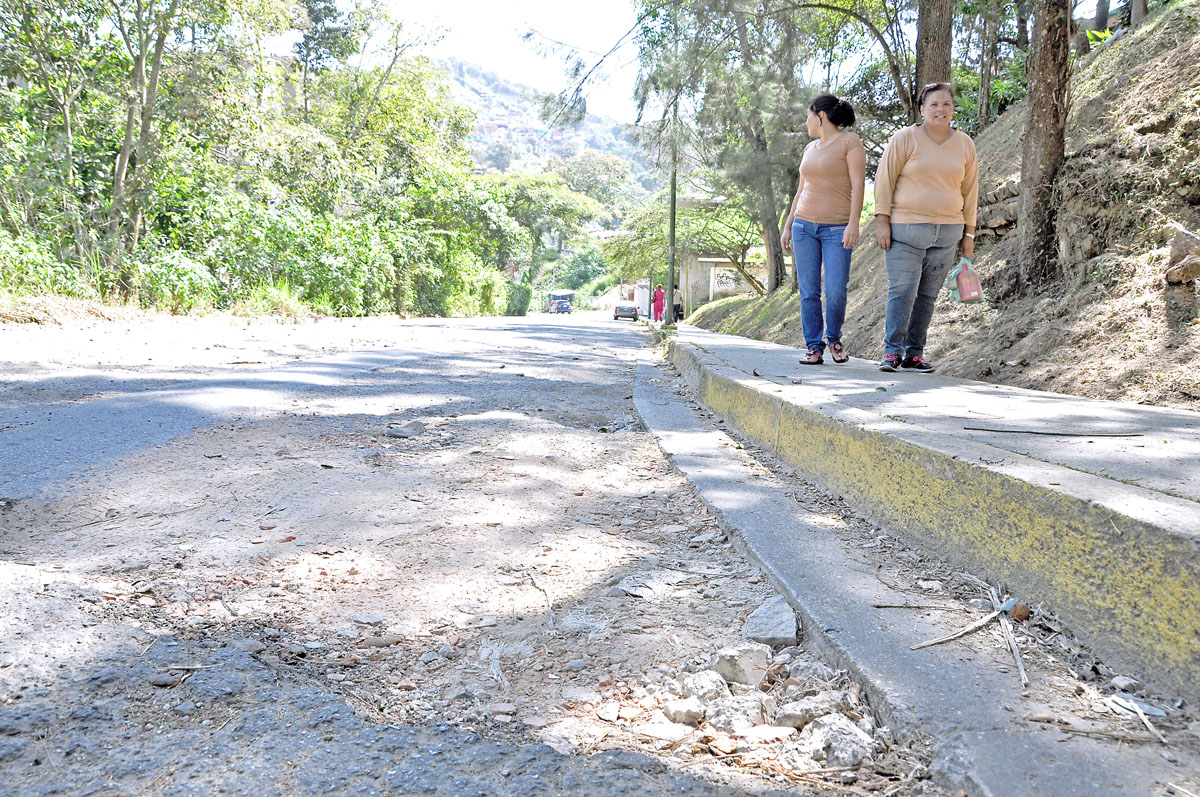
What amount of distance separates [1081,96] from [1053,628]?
21.5 ft

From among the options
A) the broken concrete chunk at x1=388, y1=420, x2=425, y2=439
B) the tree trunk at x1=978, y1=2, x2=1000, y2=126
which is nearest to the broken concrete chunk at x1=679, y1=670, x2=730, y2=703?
the broken concrete chunk at x1=388, y1=420, x2=425, y2=439

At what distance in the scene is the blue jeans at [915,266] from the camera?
4.50 meters

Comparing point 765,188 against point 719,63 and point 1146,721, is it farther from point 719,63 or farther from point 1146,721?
point 1146,721

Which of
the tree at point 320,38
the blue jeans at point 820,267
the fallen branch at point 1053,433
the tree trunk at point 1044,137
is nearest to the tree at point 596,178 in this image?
the tree at point 320,38

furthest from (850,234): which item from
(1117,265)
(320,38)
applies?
(320,38)

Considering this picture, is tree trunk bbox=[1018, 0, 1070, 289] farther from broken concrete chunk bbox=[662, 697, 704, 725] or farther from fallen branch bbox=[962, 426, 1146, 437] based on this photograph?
broken concrete chunk bbox=[662, 697, 704, 725]

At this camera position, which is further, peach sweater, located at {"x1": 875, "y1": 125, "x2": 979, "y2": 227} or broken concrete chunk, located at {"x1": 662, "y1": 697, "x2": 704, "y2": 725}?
peach sweater, located at {"x1": 875, "y1": 125, "x2": 979, "y2": 227}

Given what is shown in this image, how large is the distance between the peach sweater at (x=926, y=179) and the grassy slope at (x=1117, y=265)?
3.22 feet

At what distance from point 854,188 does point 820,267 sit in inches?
22.2

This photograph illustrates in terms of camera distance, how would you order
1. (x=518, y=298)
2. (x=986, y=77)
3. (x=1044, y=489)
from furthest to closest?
(x=518, y=298), (x=986, y=77), (x=1044, y=489)

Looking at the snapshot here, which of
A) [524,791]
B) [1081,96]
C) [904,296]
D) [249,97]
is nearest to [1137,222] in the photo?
[904,296]

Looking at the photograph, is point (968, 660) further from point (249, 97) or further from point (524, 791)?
point (249, 97)

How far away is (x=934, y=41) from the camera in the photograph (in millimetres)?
7562

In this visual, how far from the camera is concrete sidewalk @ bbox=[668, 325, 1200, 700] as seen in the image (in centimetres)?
139
